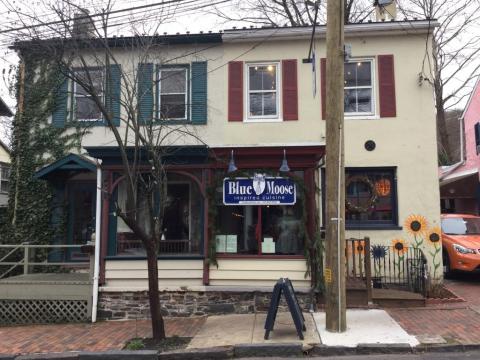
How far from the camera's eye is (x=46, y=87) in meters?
12.2

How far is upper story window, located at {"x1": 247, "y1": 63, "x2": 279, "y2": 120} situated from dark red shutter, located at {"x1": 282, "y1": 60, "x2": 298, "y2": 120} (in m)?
0.22

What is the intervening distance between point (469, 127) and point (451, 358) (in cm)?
1576

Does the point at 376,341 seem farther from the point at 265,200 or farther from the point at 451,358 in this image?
the point at 265,200

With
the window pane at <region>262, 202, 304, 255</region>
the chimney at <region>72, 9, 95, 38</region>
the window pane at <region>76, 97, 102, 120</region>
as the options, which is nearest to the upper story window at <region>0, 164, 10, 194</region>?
the window pane at <region>76, 97, 102, 120</region>

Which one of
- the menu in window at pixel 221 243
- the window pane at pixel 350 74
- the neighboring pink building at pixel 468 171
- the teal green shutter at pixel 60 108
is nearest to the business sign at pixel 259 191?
the menu in window at pixel 221 243

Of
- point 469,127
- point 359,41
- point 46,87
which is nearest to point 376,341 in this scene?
point 359,41

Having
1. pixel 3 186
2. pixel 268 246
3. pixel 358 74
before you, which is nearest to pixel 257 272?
pixel 268 246

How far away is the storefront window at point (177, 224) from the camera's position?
399 inches

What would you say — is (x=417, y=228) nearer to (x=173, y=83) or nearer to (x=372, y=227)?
(x=372, y=227)

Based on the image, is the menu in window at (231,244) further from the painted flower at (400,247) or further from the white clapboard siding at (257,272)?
the painted flower at (400,247)

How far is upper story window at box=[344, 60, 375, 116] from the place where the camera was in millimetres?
11617

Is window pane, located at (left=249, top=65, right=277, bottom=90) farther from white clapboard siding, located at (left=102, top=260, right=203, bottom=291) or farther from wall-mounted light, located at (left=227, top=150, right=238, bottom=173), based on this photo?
white clapboard siding, located at (left=102, top=260, right=203, bottom=291)

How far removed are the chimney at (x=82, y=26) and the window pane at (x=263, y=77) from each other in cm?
421

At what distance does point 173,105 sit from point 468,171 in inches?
534
